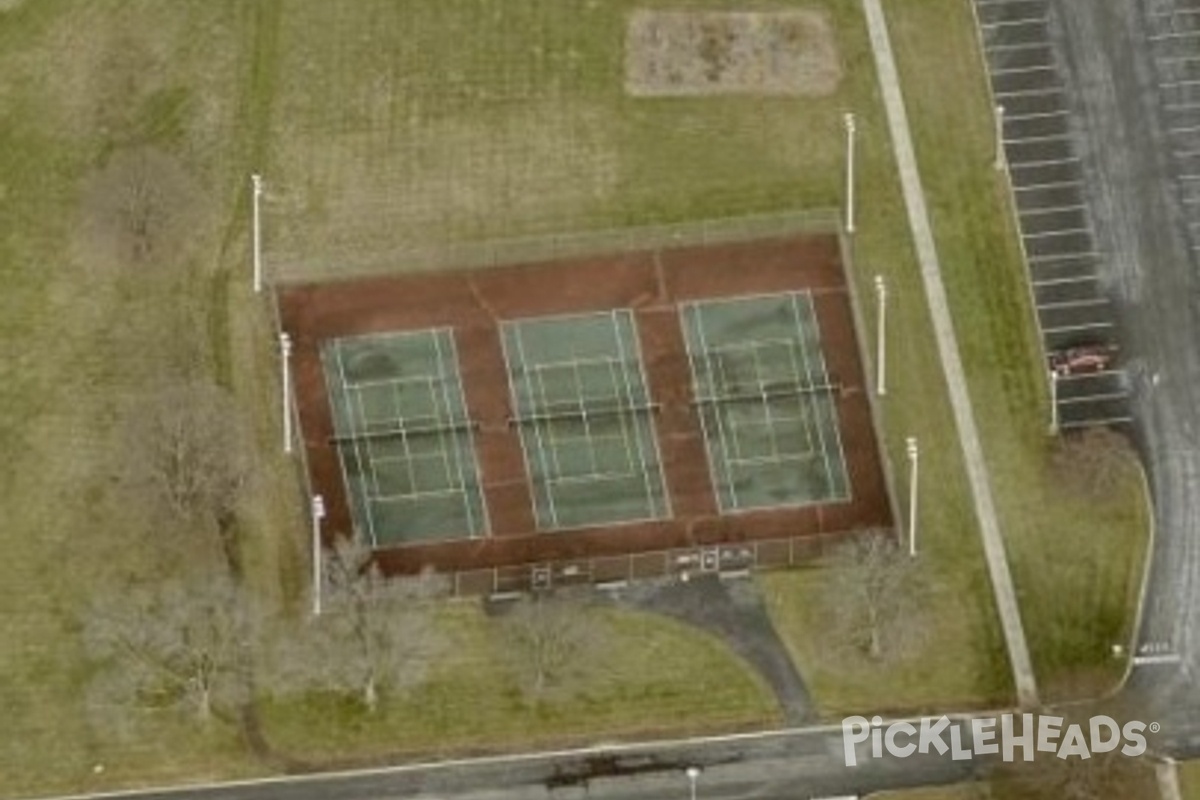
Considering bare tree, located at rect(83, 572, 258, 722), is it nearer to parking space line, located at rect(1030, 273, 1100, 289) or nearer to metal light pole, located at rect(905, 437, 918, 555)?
metal light pole, located at rect(905, 437, 918, 555)

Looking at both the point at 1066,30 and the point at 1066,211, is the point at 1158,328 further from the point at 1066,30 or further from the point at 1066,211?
the point at 1066,30

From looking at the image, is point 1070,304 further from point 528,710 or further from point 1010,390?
point 528,710

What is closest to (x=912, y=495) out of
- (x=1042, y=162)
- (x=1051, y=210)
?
(x=1051, y=210)

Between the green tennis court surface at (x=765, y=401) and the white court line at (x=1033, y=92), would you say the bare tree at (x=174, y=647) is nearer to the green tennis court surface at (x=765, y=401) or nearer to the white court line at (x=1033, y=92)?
the green tennis court surface at (x=765, y=401)

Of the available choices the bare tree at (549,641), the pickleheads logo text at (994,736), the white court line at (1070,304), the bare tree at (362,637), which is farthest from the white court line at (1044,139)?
the bare tree at (362,637)

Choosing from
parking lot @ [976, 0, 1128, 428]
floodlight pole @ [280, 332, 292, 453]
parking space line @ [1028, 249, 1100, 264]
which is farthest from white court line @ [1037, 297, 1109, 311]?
floodlight pole @ [280, 332, 292, 453]

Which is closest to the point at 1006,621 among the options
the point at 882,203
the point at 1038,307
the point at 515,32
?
the point at 1038,307
